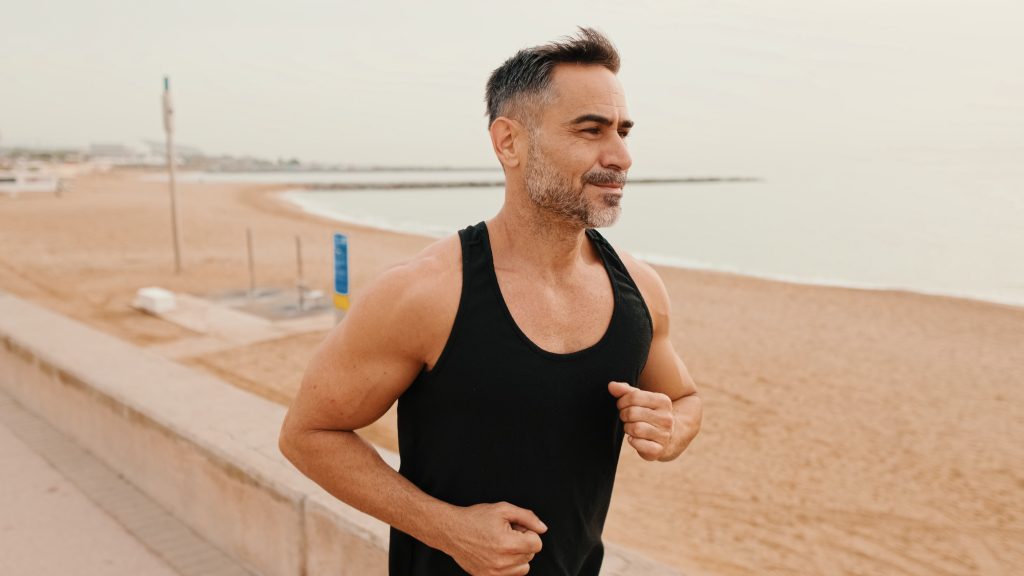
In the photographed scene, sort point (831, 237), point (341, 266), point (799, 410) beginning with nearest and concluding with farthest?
point (341, 266), point (799, 410), point (831, 237)

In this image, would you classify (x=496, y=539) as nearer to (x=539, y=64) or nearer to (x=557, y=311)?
(x=557, y=311)

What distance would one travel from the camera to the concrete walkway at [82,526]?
269 cm

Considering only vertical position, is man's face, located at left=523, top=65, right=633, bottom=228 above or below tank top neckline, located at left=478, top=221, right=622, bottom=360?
above

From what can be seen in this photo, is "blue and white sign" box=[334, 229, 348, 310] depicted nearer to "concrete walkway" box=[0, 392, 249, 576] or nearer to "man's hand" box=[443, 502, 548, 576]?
"concrete walkway" box=[0, 392, 249, 576]

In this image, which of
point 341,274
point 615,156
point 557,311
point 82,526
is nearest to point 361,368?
point 557,311

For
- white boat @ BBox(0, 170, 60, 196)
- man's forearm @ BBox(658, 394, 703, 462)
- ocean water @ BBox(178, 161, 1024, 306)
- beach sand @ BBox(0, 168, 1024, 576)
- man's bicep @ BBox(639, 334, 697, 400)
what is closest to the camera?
man's forearm @ BBox(658, 394, 703, 462)

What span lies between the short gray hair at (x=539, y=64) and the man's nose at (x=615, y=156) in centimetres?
15

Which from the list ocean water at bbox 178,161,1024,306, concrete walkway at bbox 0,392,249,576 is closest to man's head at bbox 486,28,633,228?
concrete walkway at bbox 0,392,249,576

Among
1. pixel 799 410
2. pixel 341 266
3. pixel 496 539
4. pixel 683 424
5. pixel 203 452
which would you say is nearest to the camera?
pixel 496 539

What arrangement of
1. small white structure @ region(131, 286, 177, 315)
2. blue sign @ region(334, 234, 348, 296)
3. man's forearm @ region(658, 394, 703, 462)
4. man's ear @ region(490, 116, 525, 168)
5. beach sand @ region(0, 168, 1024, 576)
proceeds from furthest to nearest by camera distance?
small white structure @ region(131, 286, 177, 315) → blue sign @ region(334, 234, 348, 296) → beach sand @ region(0, 168, 1024, 576) → man's forearm @ region(658, 394, 703, 462) → man's ear @ region(490, 116, 525, 168)

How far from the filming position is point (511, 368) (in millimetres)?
1172

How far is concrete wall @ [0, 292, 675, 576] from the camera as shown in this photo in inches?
88.4

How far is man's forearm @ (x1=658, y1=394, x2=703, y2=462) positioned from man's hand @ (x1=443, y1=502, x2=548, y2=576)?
0.32 metres

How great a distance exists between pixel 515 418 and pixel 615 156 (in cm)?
51
